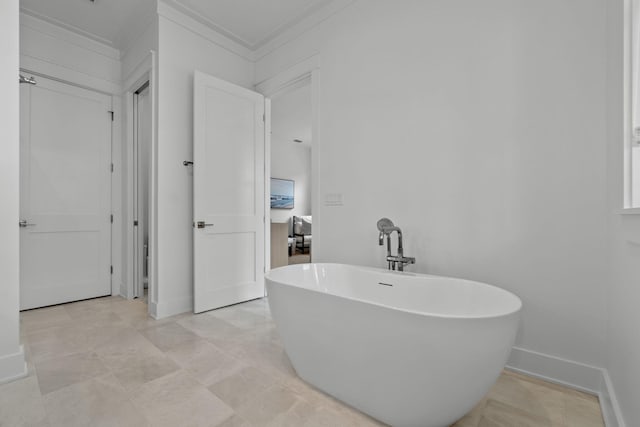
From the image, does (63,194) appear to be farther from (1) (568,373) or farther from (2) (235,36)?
(1) (568,373)

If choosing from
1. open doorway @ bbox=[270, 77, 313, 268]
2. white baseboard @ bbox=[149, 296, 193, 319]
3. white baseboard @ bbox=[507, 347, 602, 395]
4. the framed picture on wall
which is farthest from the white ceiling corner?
the framed picture on wall

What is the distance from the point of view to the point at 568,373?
154 centimetres

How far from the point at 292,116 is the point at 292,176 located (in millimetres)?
1824

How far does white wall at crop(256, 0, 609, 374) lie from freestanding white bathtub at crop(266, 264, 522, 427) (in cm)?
41

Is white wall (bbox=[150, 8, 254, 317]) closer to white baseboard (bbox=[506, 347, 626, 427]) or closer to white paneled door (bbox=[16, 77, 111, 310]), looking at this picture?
white paneled door (bbox=[16, 77, 111, 310])

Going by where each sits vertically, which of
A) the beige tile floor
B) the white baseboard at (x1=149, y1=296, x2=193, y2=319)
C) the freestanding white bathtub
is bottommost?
the beige tile floor

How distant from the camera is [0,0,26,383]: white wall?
1587 millimetres

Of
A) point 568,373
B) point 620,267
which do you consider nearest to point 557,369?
point 568,373

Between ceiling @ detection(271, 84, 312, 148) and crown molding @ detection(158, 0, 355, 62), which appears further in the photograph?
ceiling @ detection(271, 84, 312, 148)

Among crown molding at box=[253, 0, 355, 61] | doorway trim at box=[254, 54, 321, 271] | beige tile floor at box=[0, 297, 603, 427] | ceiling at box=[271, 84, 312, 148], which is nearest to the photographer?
beige tile floor at box=[0, 297, 603, 427]

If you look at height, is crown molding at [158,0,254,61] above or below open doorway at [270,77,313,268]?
above

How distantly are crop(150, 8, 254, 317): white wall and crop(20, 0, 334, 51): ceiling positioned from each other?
0.63 feet

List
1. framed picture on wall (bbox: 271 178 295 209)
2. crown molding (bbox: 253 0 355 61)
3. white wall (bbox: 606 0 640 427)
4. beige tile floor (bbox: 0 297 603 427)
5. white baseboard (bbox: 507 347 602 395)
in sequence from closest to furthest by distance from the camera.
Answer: white wall (bbox: 606 0 640 427), beige tile floor (bbox: 0 297 603 427), white baseboard (bbox: 507 347 602 395), crown molding (bbox: 253 0 355 61), framed picture on wall (bbox: 271 178 295 209)

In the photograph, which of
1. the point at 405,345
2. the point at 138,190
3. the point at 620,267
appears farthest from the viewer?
the point at 138,190
